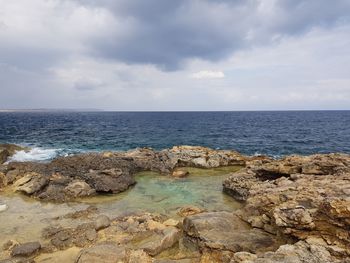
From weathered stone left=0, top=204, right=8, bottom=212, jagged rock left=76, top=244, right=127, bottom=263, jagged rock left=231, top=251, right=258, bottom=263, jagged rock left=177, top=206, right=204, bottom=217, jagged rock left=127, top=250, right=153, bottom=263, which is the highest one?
jagged rock left=231, top=251, right=258, bottom=263

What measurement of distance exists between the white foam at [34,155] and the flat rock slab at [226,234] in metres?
32.7

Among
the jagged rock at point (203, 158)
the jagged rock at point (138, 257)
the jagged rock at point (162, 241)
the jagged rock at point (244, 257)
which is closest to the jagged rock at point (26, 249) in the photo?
the jagged rock at point (138, 257)

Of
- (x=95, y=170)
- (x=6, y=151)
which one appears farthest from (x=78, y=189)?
(x=6, y=151)

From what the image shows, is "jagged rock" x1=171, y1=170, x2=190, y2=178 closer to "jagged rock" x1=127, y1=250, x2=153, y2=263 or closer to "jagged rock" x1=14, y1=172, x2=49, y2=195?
"jagged rock" x1=14, y1=172, x2=49, y2=195

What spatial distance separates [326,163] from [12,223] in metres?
21.6

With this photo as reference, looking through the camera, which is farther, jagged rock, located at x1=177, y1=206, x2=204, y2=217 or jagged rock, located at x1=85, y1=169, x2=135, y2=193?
jagged rock, located at x1=85, y1=169, x2=135, y2=193

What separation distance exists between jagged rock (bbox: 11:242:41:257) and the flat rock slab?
7263 millimetres

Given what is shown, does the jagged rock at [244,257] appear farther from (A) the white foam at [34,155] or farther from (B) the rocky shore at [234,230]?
(A) the white foam at [34,155]

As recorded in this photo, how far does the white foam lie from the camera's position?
132 ft

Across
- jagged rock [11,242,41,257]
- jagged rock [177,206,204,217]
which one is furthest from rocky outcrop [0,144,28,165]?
jagged rock [177,206,204,217]

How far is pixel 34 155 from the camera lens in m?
43.1

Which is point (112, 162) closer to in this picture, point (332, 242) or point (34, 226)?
point (34, 226)

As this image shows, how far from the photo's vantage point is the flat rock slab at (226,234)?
11844mm

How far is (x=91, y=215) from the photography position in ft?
61.4
